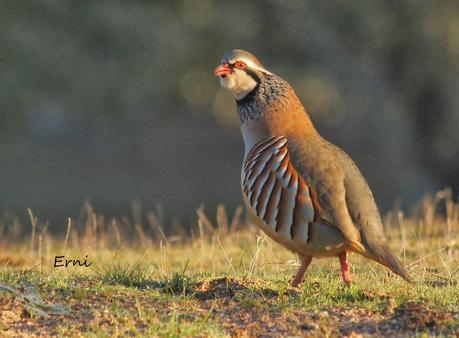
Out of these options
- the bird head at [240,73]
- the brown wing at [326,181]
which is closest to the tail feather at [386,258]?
the brown wing at [326,181]

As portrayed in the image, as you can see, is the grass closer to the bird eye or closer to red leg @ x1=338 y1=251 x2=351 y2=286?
red leg @ x1=338 y1=251 x2=351 y2=286

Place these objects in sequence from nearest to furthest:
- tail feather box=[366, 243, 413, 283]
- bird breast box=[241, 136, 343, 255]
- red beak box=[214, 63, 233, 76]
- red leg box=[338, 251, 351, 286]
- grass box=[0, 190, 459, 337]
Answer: grass box=[0, 190, 459, 337] < tail feather box=[366, 243, 413, 283] < bird breast box=[241, 136, 343, 255] < red leg box=[338, 251, 351, 286] < red beak box=[214, 63, 233, 76]

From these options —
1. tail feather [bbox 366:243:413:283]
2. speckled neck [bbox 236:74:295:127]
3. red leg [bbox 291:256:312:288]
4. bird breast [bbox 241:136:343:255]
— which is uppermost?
speckled neck [bbox 236:74:295:127]

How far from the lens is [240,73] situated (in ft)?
22.1

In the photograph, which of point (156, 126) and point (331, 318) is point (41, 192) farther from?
point (331, 318)

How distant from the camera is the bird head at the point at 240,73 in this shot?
6738 mm

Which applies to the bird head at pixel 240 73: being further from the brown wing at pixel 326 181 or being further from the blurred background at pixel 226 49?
the blurred background at pixel 226 49

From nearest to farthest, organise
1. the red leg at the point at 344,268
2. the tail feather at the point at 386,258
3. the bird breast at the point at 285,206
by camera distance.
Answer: the tail feather at the point at 386,258
the bird breast at the point at 285,206
the red leg at the point at 344,268

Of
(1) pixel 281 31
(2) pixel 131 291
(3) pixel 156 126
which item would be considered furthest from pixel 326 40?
(3) pixel 156 126

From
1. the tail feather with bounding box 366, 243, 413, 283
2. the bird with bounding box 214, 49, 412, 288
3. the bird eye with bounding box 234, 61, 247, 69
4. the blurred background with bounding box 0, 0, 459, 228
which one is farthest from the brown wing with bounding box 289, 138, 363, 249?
the blurred background with bounding box 0, 0, 459, 228

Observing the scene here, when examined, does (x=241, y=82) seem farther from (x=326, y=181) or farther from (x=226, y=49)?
(x=226, y=49)

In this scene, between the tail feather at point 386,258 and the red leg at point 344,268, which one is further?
the red leg at point 344,268

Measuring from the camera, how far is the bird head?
674cm

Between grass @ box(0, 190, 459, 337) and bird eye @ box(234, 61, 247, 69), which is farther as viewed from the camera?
bird eye @ box(234, 61, 247, 69)
